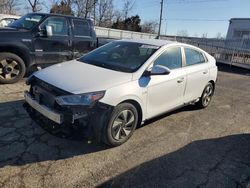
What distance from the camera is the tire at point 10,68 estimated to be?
6.22 meters

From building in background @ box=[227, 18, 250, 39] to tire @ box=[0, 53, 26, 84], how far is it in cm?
2369

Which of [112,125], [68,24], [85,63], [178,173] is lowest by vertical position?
[178,173]

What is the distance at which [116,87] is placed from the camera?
3.46m

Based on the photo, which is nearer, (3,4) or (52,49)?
(52,49)

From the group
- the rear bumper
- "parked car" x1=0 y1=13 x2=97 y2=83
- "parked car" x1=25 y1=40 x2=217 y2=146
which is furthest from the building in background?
the rear bumper

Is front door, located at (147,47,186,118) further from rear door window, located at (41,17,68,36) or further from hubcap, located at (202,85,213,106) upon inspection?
rear door window, located at (41,17,68,36)

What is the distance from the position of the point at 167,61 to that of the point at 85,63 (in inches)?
57.6

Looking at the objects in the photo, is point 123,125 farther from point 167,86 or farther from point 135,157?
point 167,86

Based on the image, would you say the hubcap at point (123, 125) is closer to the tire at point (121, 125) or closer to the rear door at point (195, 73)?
the tire at point (121, 125)

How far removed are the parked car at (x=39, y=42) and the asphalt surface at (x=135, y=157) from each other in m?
1.67

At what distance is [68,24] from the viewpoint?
7.41 meters

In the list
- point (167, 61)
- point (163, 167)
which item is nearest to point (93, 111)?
point (163, 167)

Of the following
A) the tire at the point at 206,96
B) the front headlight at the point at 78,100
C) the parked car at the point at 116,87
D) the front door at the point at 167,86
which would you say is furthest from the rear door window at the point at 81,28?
the front headlight at the point at 78,100

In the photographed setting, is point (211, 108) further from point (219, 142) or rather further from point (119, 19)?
point (119, 19)
